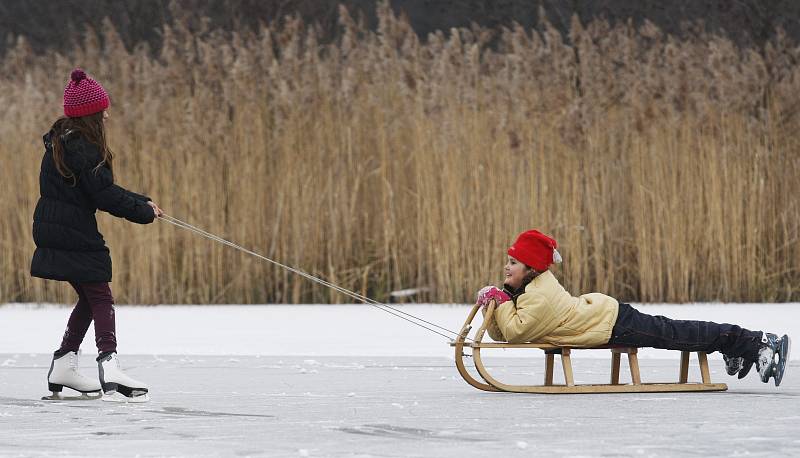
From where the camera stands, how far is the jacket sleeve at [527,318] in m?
6.87

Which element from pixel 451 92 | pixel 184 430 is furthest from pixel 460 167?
pixel 184 430

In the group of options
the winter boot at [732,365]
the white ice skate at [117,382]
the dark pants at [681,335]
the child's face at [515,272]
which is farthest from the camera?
the winter boot at [732,365]

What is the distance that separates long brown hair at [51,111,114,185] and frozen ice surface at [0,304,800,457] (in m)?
1.15

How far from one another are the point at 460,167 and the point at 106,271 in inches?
221

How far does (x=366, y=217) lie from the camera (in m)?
12.3

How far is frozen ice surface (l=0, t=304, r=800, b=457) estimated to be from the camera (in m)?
5.48

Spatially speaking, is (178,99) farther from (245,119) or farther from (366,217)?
(366,217)

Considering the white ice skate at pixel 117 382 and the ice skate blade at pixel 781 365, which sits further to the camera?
the ice skate blade at pixel 781 365

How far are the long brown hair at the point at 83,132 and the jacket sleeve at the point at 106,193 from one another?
0.14ft

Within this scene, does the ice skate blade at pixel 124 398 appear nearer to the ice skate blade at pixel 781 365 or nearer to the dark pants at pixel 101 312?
the dark pants at pixel 101 312

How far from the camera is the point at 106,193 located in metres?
6.77

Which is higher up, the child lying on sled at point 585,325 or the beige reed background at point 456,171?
the beige reed background at point 456,171

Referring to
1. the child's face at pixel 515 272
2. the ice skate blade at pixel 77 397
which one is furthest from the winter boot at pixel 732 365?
the ice skate blade at pixel 77 397

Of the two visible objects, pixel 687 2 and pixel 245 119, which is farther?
pixel 687 2
